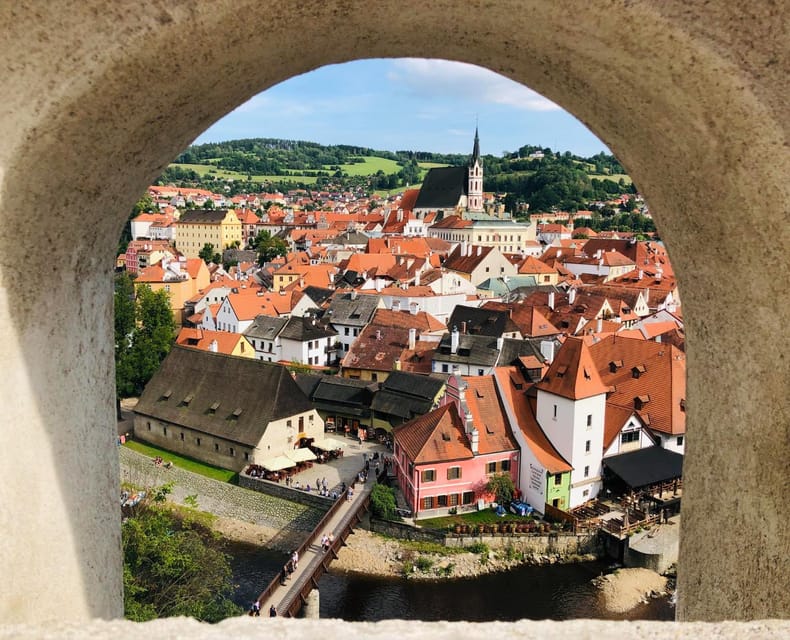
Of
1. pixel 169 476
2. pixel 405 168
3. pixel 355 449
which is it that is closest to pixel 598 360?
pixel 355 449

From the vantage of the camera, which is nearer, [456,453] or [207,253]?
[456,453]

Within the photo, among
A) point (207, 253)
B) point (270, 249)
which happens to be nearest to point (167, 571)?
point (270, 249)

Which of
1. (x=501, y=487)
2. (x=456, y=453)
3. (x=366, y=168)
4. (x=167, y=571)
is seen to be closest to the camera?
(x=167, y=571)

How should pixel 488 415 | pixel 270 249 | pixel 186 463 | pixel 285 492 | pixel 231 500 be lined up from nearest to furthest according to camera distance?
pixel 285 492 < pixel 488 415 < pixel 231 500 < pixel 186 463 < pixel 270 249

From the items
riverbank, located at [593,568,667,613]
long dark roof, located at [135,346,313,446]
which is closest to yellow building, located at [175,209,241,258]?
long dark roof, located at [135,346,313,446]

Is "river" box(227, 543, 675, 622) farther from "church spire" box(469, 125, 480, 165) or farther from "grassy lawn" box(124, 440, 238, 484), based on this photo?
"church spire" box(469, 125, 480, 165)

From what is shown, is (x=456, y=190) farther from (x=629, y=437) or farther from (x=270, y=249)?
(x=629, y=437)
